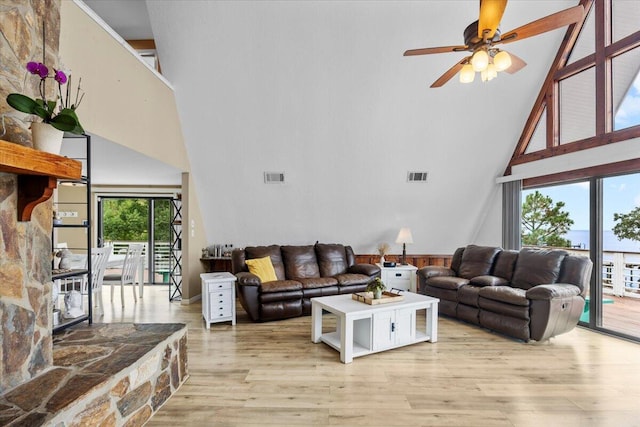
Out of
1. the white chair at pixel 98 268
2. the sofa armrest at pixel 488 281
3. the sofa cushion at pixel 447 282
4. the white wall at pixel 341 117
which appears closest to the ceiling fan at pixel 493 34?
the white wall at pixel 341 117

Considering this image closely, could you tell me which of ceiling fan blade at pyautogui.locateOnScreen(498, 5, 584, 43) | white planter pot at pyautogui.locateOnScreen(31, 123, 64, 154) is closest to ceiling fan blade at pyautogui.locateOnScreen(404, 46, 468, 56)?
ceiling fan blade at pyautogui.locateOnScreen(498, 5, 584, 43)

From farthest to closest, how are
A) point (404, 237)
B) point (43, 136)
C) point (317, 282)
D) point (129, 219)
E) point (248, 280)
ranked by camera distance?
point (129, 219), point (404, 237), point (317, 282), point (248, 280), point (43, 136)

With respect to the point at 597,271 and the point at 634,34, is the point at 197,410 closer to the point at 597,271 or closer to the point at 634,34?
the point at 597,271

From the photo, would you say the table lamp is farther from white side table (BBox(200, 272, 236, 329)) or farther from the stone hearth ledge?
the stone hearth ledge

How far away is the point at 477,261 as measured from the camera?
197 inches

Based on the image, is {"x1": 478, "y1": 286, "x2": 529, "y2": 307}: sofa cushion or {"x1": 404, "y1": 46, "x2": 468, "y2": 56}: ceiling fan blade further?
{"x1": 478, "y1": 286, "x2": 529, "y2": 307}: sofa cushion

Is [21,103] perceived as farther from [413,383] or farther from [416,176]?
[416,176]

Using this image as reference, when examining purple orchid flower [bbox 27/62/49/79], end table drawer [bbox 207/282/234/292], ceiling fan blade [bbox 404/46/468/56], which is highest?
ceiling fan blade [bbox 404/46/468/56]

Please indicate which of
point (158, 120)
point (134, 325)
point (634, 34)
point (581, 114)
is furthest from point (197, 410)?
point (634, 34)

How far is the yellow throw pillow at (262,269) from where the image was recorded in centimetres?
492

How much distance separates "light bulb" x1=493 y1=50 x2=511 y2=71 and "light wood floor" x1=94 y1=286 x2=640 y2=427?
8.51 ft

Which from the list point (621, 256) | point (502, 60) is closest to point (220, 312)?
point (502, 60)

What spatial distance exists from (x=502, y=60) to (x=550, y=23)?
0.35 metres

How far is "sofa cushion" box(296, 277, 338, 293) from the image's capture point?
4.85 meters
